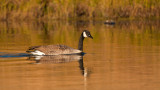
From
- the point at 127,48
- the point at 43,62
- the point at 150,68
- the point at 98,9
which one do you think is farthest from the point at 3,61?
the point at 98,9

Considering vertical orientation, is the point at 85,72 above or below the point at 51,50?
below

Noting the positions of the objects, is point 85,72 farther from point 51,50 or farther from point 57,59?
point 51,50

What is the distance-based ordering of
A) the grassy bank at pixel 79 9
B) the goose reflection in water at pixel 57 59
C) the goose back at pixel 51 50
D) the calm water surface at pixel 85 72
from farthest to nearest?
the grassy bank at pixel 79 9, the goose back at pixel 51 50, the goose reflection in water at pixel 57 59, the calm water surface at pixel 85 72

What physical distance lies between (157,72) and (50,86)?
4.50 metres

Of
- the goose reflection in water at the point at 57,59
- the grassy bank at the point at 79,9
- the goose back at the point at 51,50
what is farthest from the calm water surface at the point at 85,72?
the grassy bank at the point at 79,9

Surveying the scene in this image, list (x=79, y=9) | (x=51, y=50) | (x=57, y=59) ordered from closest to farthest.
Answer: (x=57, y=59) → (x=51, y=50) → (x=79, y=9)

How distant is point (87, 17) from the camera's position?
6500 centimetres

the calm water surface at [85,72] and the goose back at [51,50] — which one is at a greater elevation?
the goose back at [51,50]

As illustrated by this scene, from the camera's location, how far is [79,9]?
65.4m

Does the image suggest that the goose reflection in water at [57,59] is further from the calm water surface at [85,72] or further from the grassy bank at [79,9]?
the grassy bank at [79,9]

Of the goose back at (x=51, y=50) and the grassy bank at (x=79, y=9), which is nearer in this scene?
the goose back at (x=51, y=50)

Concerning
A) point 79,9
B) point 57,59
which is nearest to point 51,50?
point 57,59

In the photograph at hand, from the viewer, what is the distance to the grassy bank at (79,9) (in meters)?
64.4

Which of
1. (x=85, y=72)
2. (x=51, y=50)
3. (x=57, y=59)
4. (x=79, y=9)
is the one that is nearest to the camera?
(x=85, y=72)
